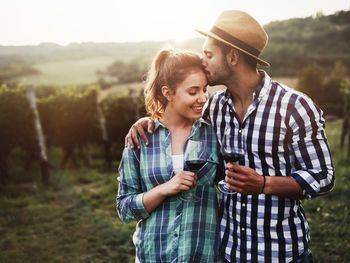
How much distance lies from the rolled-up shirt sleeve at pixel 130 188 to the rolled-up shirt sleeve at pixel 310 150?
94cm

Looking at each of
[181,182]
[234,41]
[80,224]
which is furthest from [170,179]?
[80,224]

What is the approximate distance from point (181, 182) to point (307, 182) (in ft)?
2.30

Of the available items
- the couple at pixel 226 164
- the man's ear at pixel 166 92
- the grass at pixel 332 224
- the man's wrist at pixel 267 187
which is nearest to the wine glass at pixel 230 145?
the couple at pixel 226 164

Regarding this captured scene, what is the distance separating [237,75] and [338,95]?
26.0 metres

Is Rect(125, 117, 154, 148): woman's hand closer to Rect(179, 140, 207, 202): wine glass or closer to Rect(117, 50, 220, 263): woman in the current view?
Rect(117, 50, 220, 263): woman

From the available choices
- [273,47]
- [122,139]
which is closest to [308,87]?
[273,47]

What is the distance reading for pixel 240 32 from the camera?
109 inches

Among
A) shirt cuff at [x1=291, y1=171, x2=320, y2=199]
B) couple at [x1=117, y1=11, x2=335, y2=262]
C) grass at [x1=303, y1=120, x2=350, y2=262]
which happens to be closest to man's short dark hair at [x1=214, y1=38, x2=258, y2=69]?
couple at [x1=117, y1=11, x2=335, y2=262]

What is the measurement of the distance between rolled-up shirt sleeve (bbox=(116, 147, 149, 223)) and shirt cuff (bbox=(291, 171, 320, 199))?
36.4 inches

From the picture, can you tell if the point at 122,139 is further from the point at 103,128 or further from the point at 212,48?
the point at 212,48

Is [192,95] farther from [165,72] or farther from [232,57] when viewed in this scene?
[232,57]

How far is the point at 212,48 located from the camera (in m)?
2.83

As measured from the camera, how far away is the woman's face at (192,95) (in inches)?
109

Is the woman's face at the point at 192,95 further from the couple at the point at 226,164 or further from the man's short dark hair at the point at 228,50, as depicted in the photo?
the man's short dark hair at the point at 228,50
